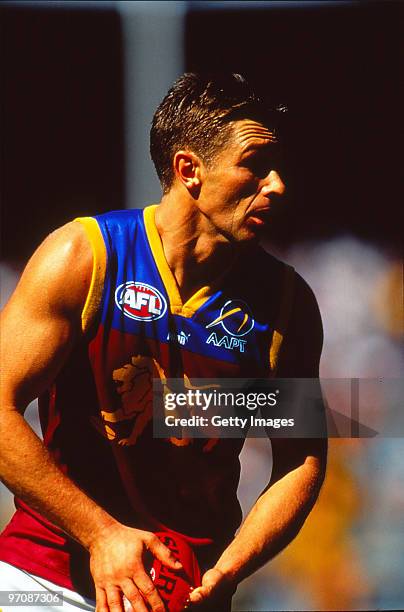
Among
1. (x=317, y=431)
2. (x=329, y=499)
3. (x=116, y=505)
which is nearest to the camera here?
(x=116, y=505)

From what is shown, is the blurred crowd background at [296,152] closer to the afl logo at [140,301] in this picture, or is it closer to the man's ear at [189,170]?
the man's ear at [189,170]

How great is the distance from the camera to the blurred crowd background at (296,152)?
280 centimetres

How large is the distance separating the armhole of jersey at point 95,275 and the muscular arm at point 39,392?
17 mm

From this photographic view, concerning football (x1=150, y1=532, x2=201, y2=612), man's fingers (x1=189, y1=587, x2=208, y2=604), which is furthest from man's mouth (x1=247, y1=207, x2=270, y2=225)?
man's fingers (x1=189, y1=587, x2=208, y2=604)

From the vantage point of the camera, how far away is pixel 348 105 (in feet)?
9.42

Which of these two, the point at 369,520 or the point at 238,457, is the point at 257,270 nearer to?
the point at 238,457

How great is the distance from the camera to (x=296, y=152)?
2719 millimetres

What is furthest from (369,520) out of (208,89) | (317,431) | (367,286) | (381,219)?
(208,89)

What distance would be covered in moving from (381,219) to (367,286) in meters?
0.21

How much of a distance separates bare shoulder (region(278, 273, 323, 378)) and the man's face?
27 cm

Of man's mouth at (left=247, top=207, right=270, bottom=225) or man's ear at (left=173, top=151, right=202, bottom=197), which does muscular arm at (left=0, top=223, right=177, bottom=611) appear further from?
man's mouth at (left=247, top=207, right=270, bottom=225)

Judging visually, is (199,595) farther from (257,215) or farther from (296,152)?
(296,152)

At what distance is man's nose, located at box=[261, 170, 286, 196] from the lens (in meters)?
2.56

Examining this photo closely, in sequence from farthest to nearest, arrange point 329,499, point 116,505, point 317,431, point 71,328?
point 329,499 < point 317,431 < point 116,505 < point 71,328
